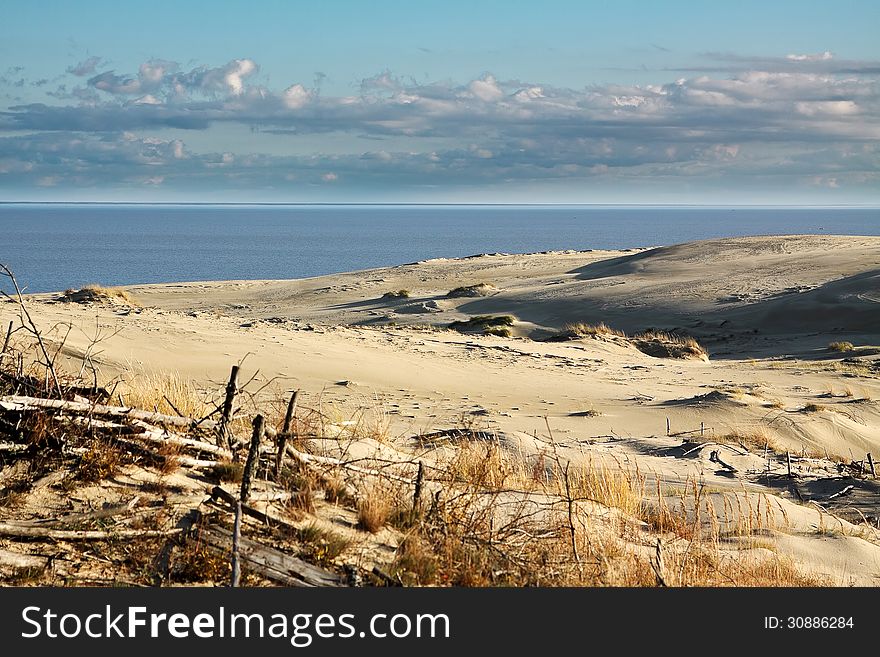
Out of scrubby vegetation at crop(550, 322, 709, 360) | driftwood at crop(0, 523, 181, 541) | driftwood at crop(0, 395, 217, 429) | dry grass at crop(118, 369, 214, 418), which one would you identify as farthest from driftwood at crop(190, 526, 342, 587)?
scrubby vegetation at crop(550, 322, 709, 360)

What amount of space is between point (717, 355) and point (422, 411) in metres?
12.9

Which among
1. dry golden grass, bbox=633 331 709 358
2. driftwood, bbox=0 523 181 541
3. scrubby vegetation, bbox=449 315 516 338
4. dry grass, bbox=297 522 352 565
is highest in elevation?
driftwood, bbox=0 523 181 541

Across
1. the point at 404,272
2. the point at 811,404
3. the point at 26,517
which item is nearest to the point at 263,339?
the point at 811,404

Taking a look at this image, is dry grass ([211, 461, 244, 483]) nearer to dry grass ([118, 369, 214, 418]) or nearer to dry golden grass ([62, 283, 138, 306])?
dry grass ([118, 369, 214, 418])

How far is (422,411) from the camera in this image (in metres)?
12.4

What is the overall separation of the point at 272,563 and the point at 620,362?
53.3 feet

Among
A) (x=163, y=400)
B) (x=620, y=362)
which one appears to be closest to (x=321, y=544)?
(x=163, y=400)

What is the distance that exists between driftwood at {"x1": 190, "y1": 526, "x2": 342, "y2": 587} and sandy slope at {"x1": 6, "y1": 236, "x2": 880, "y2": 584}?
3568mm

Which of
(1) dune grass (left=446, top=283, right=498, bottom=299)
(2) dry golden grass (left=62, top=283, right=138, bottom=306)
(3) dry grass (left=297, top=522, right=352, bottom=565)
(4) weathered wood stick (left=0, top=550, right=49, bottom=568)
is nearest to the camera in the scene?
(4) weathered wood stick (left=0, top=550, right=49, bottom=568)

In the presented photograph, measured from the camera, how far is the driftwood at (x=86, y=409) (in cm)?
492

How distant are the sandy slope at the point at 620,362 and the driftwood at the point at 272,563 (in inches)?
140

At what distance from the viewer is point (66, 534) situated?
451 cm

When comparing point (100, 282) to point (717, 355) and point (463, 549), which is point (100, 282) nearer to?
point (717, 355)

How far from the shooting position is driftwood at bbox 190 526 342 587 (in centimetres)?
434
